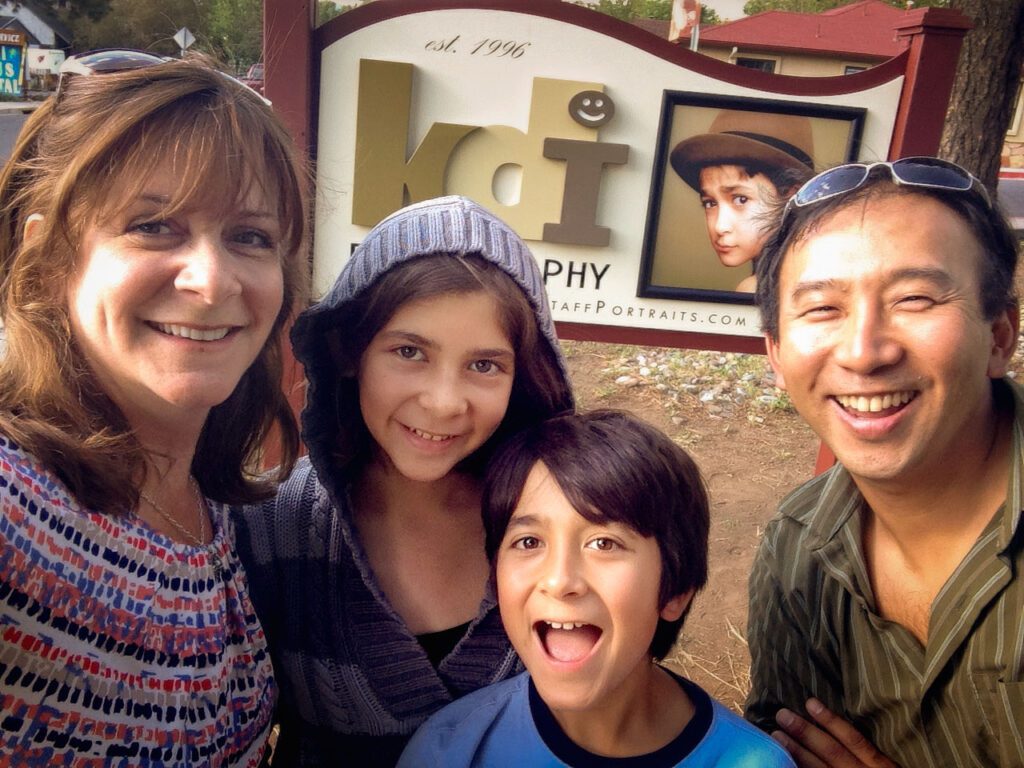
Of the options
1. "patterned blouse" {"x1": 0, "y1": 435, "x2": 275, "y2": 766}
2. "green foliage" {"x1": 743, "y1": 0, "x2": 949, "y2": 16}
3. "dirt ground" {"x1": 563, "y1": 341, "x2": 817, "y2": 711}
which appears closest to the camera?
"patterned blouse" {"x1": 0, "y1": 435, "x2": 275, "y2": 766}

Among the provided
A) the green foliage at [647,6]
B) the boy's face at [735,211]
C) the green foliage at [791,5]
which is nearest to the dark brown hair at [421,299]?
the boy's face at [735,211]

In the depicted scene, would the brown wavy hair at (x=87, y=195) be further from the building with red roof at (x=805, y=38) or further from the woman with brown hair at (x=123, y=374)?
the building with red roof at (x=805, y=38)

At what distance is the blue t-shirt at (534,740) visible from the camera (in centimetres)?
152

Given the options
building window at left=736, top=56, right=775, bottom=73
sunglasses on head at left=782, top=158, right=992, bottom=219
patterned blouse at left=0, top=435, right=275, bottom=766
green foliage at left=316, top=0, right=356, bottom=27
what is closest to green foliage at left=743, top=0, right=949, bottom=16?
building window at left=736, top=56, right=775, bottom=73

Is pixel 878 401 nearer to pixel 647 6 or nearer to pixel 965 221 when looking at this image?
pixel 965 221

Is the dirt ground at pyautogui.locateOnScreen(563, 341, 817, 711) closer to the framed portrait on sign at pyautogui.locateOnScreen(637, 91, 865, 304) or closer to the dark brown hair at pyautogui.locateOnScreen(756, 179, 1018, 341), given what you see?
the framed portrait on sign at pyautogui.locateOnScreen(637, 91, 865, 304)

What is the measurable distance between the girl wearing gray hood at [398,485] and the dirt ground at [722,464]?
1.97 meters

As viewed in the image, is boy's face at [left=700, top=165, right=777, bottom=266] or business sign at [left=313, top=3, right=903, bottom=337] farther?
boy's face at [left=700, top=165, right=777, bottom=266]

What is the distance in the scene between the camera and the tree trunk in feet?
14.2

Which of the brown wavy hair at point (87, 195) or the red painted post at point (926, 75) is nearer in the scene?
the brown wavy hair at point (87, 195)

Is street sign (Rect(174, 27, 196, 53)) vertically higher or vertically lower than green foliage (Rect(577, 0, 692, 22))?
lower

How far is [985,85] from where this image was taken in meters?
4.48

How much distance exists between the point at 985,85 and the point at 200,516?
4609 millimetres

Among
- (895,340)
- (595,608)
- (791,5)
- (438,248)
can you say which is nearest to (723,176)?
(895,340)
